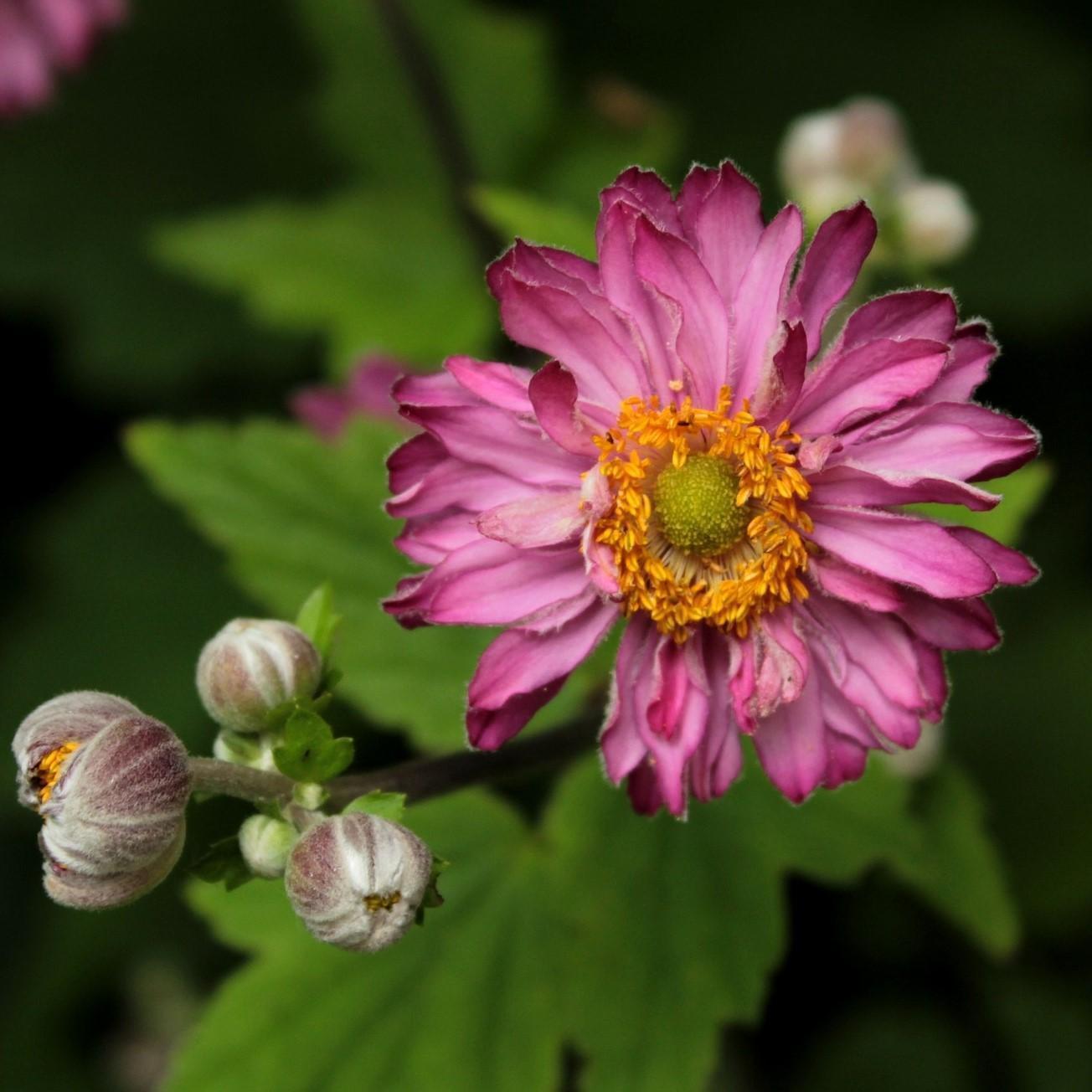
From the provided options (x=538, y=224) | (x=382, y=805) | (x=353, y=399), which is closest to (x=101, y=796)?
(x=382, y=805)

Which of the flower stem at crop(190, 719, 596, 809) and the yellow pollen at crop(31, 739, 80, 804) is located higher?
the yellow pollen at crop(31, 739, 80, 804)

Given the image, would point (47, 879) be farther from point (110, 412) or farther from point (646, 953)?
point (110, 412)

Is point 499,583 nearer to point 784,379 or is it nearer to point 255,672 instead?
point 255,672

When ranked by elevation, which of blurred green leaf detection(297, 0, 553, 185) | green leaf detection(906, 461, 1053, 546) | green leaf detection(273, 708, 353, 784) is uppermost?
blurred green leaf detection(297, 0, 553, 185)

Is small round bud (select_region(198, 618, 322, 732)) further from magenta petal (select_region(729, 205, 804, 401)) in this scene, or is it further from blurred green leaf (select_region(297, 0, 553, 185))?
blurred green leaf (select_region(297, 0, 553, 185))

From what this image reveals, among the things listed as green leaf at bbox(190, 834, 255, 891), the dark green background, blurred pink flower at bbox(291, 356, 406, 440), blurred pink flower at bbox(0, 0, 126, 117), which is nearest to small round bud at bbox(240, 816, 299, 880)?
green leaf at bbox(190, 834, 255, 891)

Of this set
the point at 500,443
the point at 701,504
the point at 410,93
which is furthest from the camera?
the point at 410,93
